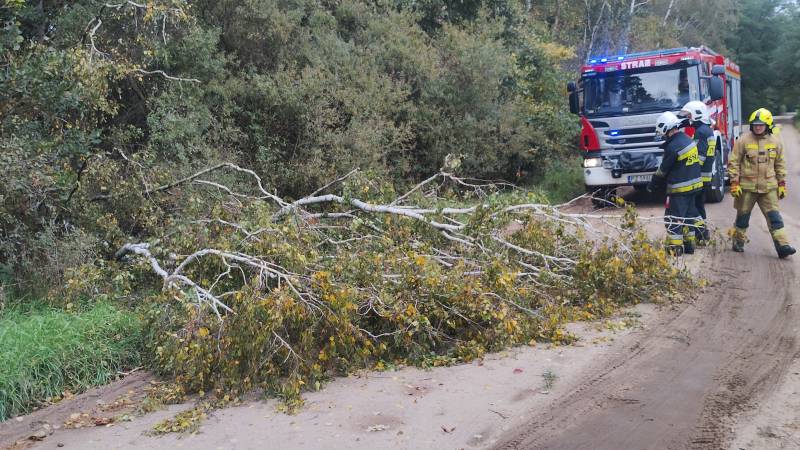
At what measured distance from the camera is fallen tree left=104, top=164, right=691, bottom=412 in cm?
561

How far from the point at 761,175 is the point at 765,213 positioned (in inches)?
19.7

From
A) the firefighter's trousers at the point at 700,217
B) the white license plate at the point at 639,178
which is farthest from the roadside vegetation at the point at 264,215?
the white license plate at the point at 639,178

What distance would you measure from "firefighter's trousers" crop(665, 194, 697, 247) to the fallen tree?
0.96 meters

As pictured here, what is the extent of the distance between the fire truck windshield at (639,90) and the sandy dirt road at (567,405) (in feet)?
22.5

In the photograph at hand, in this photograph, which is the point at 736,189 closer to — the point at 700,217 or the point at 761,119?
the point at 700,217

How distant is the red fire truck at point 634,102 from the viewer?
12812mm

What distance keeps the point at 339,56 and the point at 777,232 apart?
7.99 metres

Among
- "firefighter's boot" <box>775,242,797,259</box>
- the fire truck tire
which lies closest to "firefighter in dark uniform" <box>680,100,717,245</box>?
"firefighter's boot" <box>775,242,797,259</box>

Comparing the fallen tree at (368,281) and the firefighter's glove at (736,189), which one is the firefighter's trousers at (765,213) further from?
the fallen tree at (368,281)

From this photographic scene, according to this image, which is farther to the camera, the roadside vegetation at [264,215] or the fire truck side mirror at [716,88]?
the fire truck side mirror at [716,88]

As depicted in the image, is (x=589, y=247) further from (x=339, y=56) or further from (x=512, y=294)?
(x=339, y=56)

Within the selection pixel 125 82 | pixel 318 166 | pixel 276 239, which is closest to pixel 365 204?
pixel 276 239

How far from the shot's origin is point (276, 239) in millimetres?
6609

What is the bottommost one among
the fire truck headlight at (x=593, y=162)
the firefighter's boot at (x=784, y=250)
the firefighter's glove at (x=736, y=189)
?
the firefighter's boot at (x=784, y=250)
